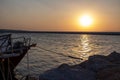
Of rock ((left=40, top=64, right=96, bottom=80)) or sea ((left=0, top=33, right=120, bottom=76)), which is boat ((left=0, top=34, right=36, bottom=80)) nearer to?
sea ((left=0, top=33, right=120, bottom=76))

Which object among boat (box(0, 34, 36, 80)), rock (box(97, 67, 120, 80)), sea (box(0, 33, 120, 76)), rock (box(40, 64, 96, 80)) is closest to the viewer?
rock (box(97, 67, 120, 80))

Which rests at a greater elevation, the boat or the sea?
the boat

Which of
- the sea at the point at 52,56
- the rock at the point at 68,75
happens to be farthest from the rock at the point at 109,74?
the sea at the point at 52,56

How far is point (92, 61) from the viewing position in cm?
1948

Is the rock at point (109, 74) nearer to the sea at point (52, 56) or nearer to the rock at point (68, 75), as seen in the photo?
the rock at point (68, 75)

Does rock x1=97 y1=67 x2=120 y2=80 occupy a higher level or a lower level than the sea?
higher

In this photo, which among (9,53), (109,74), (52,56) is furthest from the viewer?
(52,56)

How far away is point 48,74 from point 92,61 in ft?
15.2

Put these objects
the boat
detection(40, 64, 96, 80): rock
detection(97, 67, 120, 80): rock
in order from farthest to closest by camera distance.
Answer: the boat, detection(40, 64, 96, 80): rock, detection(97, 67, 120, 80): rock

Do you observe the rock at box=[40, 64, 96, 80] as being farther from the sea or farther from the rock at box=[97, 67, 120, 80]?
the sea

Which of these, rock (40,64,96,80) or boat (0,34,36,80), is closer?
rock (40,64,96,80)

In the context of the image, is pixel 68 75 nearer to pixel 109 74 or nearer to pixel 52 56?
pixel 109 74

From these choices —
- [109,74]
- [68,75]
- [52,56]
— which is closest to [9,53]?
[68,75]

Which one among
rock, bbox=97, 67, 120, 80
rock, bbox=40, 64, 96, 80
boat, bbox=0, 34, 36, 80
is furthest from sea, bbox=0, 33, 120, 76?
rock, bbox=97, 67, 120, 80
